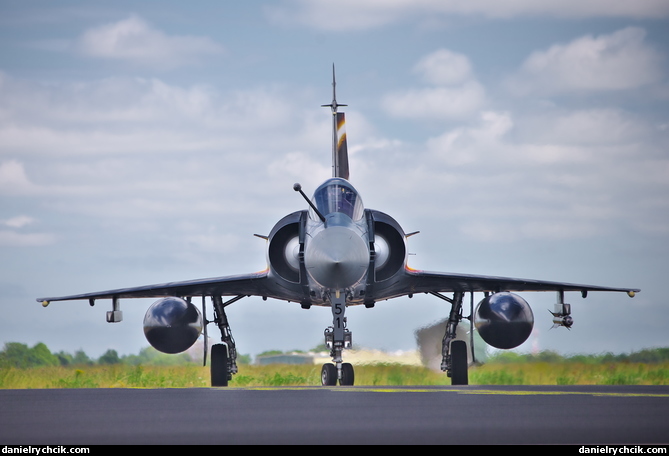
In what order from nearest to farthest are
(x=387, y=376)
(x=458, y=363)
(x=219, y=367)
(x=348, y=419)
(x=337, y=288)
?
(x=348, y=419)
(x=337, y=288)
(x=458, y=363)
(x=219, y=367)
(x=387, y=376)

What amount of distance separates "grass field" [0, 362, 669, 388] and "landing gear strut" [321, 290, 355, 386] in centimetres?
377

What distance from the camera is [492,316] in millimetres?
20156

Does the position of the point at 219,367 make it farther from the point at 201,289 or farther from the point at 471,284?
the point at 471,284

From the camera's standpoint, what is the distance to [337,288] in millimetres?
18047

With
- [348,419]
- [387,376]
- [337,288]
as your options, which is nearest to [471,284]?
[387,376]

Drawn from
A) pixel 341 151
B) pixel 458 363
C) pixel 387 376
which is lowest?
pixel 387 376

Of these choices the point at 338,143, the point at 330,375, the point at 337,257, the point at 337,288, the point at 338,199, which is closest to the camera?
the point at 337,257

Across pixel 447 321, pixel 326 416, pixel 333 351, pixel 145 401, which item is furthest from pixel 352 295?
pixel 326 416

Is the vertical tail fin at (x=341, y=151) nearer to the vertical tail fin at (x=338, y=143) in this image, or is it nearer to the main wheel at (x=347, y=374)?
the vertical tail fin at (x=338, y=143)

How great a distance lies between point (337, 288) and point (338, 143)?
6906mm

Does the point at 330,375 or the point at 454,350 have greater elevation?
the point at 454,350

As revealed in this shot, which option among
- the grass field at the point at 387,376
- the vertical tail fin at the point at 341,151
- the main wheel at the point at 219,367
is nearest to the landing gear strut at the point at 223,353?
the main wheel at the point at 219,367

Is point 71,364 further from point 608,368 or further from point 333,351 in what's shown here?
point 608,368
